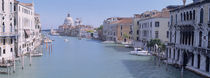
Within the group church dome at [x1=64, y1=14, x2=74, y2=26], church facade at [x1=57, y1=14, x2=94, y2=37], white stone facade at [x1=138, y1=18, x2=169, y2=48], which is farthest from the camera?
church dome at [x1=64, y1=14, x2=74, y2=26]

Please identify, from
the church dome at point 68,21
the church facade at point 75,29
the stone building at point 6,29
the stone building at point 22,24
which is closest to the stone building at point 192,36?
the stone building at point 22,24

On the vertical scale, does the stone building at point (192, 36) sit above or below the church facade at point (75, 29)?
below

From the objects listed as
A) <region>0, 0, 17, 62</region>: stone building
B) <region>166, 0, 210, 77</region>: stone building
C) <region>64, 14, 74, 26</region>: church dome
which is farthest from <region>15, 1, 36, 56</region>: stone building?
<region>64, 14, 74, 26</region>: church dome

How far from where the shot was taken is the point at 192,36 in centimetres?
1491

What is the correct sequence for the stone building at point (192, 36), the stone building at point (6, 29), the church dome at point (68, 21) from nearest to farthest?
the stone building at point (192, 36), the stone building at point (6, 29), the church dome at point (68, 21)

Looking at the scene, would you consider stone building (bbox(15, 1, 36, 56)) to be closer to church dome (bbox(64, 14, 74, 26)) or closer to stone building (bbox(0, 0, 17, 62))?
stone building (bbox(0, 0, 17, 62))

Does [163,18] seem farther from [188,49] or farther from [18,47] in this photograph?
[18,47]

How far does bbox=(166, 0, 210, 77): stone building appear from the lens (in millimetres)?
13039

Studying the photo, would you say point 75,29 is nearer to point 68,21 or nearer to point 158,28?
point 68,21

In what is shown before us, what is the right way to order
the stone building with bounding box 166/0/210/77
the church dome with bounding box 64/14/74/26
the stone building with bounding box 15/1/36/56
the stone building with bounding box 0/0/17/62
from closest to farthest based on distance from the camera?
the stone building with bounding box 166/0/210/77, the stone building with bounding box 0/0/17/62, the stone building with bounding box 15/1/36/56, the church dome with bounding box 64/14/74/26

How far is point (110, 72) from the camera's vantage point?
15445 millimetres

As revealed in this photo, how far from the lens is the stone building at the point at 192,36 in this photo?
1304 cm

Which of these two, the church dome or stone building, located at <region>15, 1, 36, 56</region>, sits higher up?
the church dome

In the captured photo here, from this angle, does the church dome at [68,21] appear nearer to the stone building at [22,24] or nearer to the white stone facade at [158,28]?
the stone building at [22,24]
